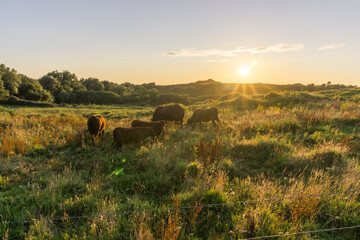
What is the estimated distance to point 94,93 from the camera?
210 ft

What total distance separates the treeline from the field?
29030 millimetres

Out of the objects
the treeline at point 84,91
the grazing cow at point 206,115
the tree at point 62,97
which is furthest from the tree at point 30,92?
the grazing cow at point 206,115

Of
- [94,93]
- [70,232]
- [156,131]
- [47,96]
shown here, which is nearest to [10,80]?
[47,96]

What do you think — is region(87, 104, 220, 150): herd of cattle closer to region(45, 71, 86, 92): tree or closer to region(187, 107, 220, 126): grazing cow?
region(187, 107, 220, 126): grazing cow

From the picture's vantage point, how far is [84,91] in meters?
64.6

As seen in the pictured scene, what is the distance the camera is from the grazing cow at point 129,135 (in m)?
7.76

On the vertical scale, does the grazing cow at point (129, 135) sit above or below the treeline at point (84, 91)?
below

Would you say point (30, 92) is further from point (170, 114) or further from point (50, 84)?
point (170, 114)

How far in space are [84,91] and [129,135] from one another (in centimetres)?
6474

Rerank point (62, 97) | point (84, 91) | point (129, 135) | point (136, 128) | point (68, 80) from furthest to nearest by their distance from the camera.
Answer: point (68, 80) < point (84, 91) < point (62, 97) < point (136, 128) < point (129, 135)

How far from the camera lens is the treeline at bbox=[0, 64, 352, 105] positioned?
4547cm

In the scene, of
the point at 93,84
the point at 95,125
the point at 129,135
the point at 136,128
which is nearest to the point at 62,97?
the point at 93,84

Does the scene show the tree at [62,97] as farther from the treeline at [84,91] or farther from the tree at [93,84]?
the tree at [93,84]

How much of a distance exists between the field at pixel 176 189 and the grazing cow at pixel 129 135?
35cm
